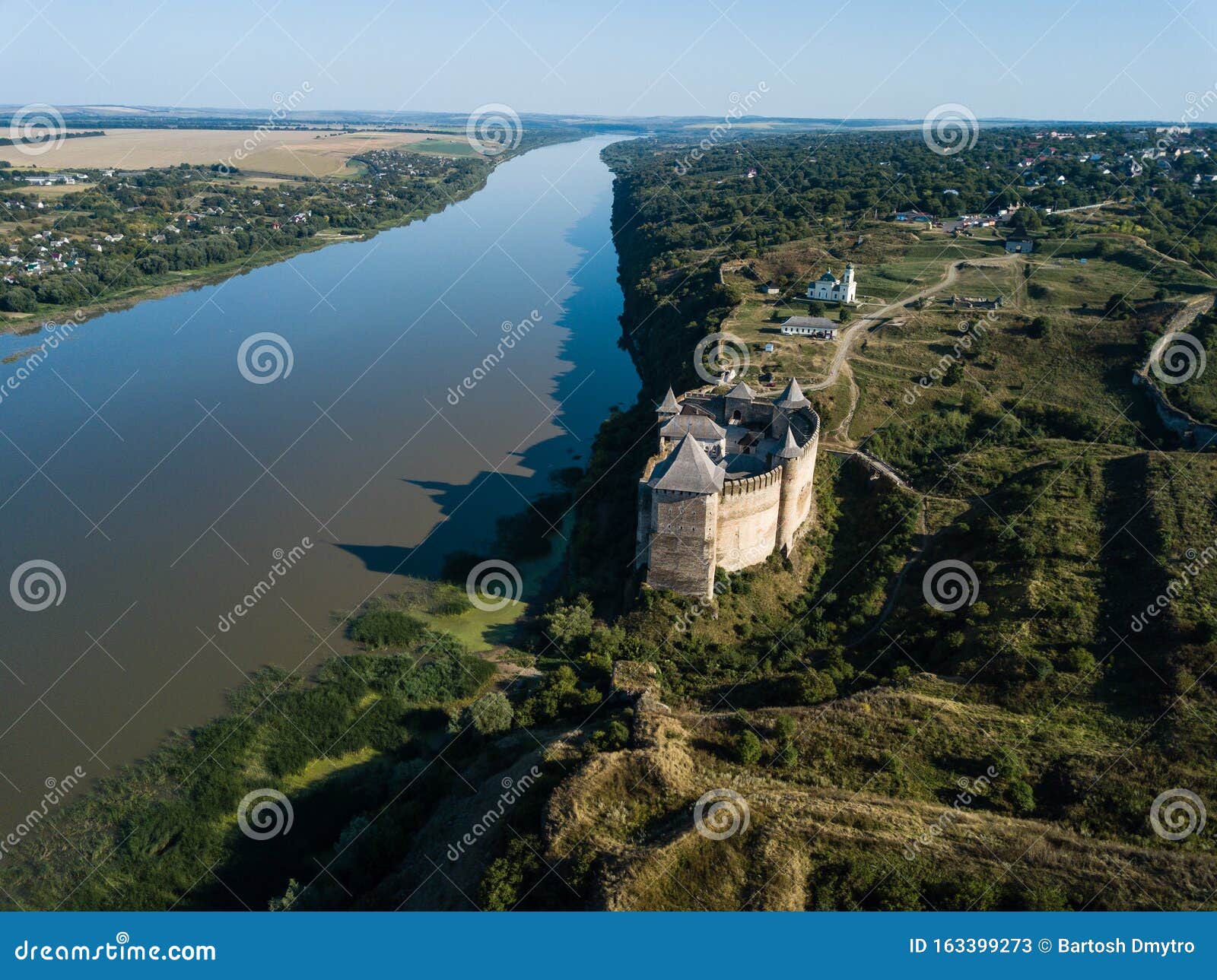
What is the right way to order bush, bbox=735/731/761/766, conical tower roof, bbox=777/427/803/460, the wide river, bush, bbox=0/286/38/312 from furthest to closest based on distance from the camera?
bush, bbox=0/286/38/312
conical tower roof, bbox=777/427/803/460
the wide river
bush, bbox=735/731/761/766

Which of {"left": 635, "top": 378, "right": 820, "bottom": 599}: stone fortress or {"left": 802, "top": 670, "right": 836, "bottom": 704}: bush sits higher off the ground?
{"left": 635, "top": 378, "right": 820, "bottom": 599}: stone fortress

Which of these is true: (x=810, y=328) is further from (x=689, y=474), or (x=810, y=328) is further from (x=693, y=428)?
(x=689, y=474)

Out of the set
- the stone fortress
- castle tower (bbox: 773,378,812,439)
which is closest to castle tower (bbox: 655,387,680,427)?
the stone fortress

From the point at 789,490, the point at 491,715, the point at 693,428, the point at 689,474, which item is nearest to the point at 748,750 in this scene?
the point at 491,715

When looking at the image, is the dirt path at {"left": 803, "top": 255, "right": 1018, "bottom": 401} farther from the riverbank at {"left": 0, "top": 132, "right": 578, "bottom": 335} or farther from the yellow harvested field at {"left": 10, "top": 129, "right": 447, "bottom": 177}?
the yellow harvested field at {"left": 10, "top": 129, "right": 447, "bottom": 177}

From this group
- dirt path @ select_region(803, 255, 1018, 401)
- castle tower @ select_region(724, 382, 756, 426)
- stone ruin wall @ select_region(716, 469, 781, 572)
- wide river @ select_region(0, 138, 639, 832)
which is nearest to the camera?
stone ruin wall @ select_region(716, 469, 781, 572)

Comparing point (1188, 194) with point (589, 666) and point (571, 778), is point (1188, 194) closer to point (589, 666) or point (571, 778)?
point (589, 666)
